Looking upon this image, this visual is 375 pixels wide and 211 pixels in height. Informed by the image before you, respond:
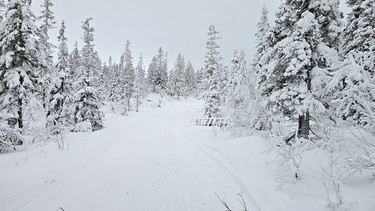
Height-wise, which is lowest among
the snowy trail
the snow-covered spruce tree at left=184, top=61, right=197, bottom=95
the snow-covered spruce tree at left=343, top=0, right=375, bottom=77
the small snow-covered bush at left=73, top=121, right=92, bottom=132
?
the snowy trail

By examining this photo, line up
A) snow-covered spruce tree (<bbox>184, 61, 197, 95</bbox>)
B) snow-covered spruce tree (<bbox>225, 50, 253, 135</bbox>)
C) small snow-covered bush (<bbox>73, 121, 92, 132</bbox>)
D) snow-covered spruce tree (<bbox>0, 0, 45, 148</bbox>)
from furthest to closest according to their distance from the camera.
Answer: snow-covered spruce tree (<bbox>184, 61, 197, 95</bbox>)
small snow-covered bush (<bbox>73, 121, 92, 132</bbox>)
snow-covered spruce tree (<bbox>225, 50, 253, 135</bbox>)
snow-covered spruce tree (<bbox>0, 0, 45, 148</bbox>)

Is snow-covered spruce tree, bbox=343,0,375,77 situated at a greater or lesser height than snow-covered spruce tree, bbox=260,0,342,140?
greater

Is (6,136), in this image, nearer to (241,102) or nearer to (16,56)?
(16,56)

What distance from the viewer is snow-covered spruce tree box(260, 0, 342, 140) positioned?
952cm

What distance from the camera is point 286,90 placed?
33.4 feet

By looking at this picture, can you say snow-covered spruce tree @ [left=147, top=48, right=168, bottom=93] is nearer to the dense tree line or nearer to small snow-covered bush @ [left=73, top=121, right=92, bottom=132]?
the dense tree line

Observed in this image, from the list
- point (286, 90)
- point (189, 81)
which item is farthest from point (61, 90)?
point (189, 81)

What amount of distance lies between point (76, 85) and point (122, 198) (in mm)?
18847

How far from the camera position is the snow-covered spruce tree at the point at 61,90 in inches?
760

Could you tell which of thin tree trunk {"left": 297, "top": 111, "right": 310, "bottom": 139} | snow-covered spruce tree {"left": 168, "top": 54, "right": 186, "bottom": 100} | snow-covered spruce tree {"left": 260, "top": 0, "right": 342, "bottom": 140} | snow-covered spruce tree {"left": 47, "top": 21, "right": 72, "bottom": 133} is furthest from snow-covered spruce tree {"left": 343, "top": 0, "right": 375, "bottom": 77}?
snow-covered spruce tree {"left": 168, "top": 54, "right": 186, "bottom": 100}

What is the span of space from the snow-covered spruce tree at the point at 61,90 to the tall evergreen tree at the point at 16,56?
445cm

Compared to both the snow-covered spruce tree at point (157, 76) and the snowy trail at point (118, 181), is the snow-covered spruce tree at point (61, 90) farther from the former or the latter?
the snow-covered spruce tree at point (157, 76)

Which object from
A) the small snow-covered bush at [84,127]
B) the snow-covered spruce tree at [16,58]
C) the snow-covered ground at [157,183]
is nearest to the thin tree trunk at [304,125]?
the snow-covered ground at [157,183]

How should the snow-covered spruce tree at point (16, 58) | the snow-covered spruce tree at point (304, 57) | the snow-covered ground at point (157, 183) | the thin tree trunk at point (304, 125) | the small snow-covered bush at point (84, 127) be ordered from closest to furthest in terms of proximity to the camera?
the snow-covered ground at point (157, 183) → the snow-covered spruce tree at point (304, 57) → the thin tree trunk at point (304, 125) → the snow-covered spruce tree at point (16, 58) → the small snow-covered bush at point (84, 127)
